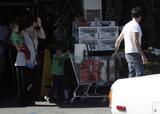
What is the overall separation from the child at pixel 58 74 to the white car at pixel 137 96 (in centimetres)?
506

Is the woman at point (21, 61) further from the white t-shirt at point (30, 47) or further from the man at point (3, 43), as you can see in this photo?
the man at point (3, 43)

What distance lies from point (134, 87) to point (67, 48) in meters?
5.95

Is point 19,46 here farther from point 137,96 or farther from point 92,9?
point 137,96

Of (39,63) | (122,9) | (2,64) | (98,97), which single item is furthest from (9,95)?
(122,9)

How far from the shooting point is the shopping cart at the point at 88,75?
11.5m

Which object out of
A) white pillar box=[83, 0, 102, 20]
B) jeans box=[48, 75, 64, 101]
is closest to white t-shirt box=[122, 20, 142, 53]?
jeans box=[48, 75, 64, 101]

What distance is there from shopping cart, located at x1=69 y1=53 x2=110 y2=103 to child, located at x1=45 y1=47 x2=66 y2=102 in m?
0.28

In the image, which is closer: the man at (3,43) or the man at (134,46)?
the man at (134,46)

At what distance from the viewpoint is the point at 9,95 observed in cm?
1320

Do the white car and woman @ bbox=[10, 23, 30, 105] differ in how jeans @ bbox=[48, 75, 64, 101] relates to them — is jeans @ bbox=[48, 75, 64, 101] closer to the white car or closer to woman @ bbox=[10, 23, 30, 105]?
woman @ bbox=[10, 23, 30, 105]

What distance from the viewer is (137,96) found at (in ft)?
20.5

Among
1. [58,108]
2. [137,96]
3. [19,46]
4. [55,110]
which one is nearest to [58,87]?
[58,108]

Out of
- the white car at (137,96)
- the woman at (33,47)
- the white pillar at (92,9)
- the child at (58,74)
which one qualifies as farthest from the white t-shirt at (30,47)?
the white car at (137,96)

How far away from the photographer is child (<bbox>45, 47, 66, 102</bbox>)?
1176 cm
